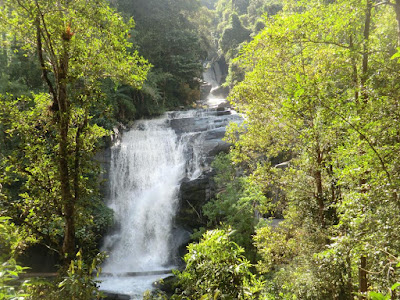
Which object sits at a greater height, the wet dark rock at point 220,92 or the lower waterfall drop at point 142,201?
the wet dark rock at point 220,92

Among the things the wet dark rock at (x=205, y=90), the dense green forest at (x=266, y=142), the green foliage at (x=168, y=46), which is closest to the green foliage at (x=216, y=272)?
the dense green forest at (x=266, y=142)

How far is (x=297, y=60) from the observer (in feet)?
23.9

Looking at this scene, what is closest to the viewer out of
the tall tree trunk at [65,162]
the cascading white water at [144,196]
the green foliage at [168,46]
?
the tall tree trunk at [65,162]

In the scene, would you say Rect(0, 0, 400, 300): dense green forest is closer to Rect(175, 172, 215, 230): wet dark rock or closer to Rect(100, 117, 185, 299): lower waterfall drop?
Rect(175, 172, 215, 230): wet dark rock

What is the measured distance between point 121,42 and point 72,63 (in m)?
1.05

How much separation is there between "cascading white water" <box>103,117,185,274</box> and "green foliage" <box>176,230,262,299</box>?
1189 centimetres

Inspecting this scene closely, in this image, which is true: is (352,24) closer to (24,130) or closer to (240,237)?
(24,130)

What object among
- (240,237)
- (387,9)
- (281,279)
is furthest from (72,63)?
(240,237)

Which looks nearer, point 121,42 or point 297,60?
point 121,42

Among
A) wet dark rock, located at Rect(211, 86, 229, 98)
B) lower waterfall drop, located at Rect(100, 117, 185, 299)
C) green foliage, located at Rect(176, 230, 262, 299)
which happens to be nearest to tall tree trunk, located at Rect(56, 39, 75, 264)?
green foliage, located at Rect(176, 230, 262, 299)

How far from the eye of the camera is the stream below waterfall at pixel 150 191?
1373cm

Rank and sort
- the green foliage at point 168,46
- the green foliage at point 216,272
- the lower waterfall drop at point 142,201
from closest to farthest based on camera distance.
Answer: the green foliage at point 216,272
the lower waterfall drop at point 142,201
the green foliage at point 168,46

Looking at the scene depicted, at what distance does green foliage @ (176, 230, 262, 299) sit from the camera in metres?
2.55

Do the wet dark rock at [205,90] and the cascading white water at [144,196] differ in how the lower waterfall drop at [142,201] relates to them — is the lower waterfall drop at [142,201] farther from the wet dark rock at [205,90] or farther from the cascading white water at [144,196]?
the wet dark rock at [205,90]
